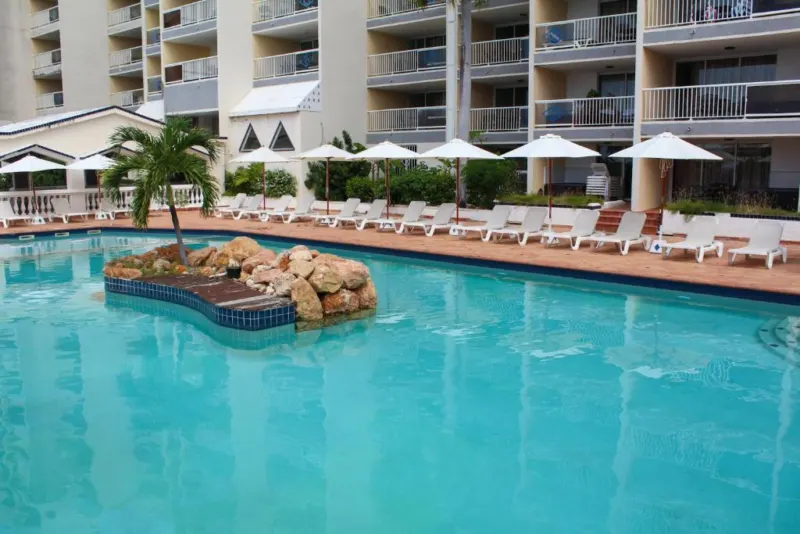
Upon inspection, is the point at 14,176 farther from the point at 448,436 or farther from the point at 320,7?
the point at 448,436

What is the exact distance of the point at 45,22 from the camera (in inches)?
1624

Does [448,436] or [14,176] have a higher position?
[14,176]

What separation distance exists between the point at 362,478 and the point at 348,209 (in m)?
16.9

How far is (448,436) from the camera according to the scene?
24.3 ft

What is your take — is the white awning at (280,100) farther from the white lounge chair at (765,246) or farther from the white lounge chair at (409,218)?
the white lounge chair at (765,246)

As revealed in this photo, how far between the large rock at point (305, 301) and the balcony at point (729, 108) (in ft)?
40.9

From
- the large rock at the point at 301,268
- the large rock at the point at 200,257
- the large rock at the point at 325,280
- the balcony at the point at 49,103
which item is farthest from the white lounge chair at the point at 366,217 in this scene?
the balcony at the point at 49,103

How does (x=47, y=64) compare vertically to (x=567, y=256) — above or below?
above

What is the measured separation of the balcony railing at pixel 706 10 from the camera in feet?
62.0

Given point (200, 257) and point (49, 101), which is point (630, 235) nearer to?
point (200, 257)

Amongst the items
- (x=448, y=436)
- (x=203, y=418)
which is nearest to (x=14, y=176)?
(x=203, y=418)

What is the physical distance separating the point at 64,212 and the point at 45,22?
21.0 meters

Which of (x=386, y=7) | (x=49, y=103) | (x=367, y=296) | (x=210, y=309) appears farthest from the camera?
(x=49, y=103)

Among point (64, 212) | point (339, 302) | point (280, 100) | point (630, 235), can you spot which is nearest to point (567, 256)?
point (630, 235)
